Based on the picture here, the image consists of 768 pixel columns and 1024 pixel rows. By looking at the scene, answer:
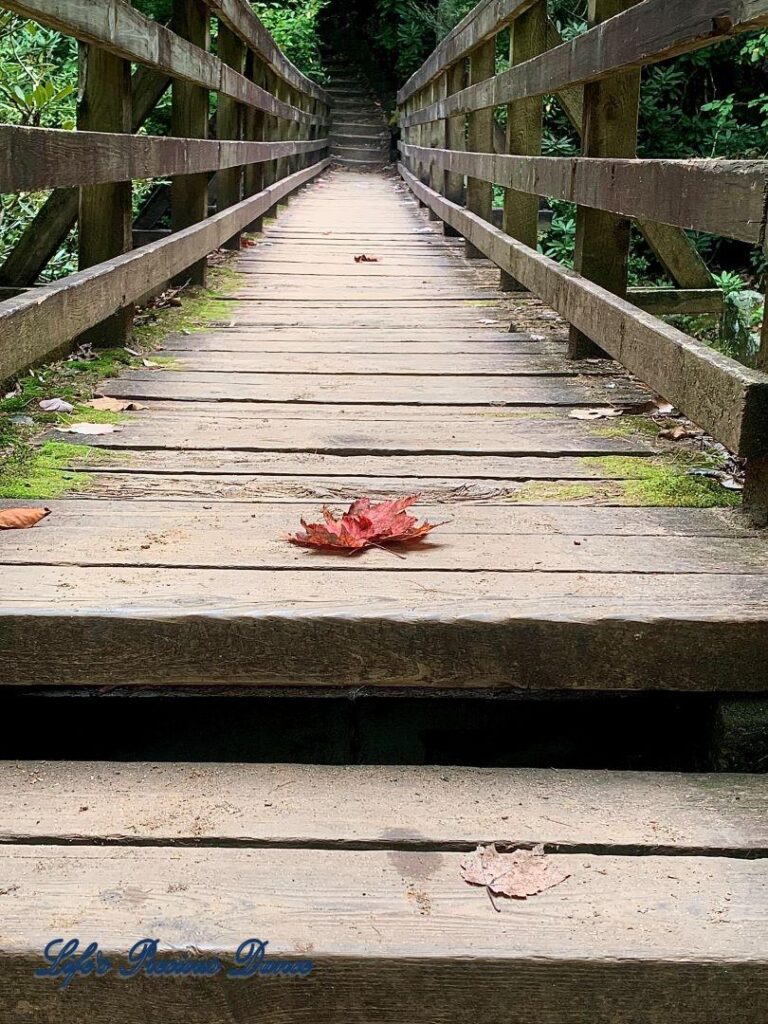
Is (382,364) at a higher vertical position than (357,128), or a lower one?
lower

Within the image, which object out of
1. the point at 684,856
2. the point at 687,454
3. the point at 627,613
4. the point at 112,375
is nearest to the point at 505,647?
the point at 627,613

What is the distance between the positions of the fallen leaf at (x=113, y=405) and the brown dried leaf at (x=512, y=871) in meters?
1.78

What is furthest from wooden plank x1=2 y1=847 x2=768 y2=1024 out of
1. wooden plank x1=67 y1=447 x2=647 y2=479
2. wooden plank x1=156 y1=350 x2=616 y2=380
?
wooden plank x1=156 y1=350 x2=616 y2=380

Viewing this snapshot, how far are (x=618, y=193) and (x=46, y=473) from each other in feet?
4.71

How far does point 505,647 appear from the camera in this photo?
4.87 feet

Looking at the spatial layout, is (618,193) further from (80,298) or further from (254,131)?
(254,131)

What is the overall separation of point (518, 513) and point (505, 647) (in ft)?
1.85

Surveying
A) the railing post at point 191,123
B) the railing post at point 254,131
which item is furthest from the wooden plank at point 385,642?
the railing post at point 254,131

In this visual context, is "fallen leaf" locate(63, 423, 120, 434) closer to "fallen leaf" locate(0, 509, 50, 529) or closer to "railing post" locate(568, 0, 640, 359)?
"fallen leaf" locate(0, 509, 50, 529)

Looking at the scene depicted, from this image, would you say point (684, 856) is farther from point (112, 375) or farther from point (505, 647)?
point (112, 375)

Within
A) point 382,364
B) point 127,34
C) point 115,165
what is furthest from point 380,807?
point 127,34

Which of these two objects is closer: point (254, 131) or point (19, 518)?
point (19, 518)

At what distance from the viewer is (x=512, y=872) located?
4.01 ft

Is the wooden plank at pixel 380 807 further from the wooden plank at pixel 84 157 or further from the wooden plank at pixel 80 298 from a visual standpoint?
the wooden plank at pixel 84 157
